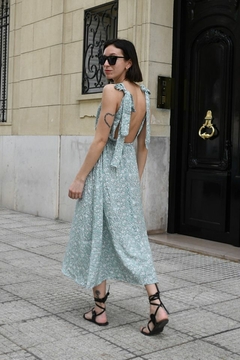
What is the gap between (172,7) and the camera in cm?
767

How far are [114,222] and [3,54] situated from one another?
27.2ft

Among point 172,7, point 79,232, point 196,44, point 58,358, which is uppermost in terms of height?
point 172,7

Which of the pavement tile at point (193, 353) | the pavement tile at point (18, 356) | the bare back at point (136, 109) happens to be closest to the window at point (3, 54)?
the bare back at point (136, 109)

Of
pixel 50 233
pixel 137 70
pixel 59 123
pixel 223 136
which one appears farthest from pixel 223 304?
pixel 59 123

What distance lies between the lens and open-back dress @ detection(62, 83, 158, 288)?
3.80 metres

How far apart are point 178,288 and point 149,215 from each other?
2.62m

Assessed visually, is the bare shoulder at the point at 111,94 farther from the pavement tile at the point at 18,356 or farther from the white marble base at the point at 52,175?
the white marble base at the point at 52,175

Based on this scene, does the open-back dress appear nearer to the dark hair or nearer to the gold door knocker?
the dark hair

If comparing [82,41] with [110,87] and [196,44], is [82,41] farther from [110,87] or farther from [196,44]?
[110,87]

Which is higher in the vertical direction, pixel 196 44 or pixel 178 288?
pixel 196 44

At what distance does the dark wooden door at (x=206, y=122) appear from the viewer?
6.89 meters

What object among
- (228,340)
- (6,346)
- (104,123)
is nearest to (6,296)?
(6,346)

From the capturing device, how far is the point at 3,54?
11.2 m

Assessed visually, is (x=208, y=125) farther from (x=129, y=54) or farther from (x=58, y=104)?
(x=129, y=54)
